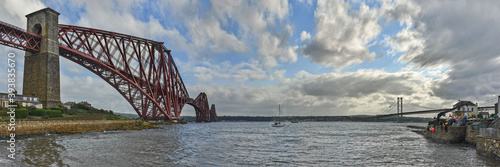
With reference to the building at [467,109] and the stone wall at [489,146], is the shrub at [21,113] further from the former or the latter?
the building at [467,109]

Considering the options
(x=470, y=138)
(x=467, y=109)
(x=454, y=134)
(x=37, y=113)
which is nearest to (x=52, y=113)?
(x=37, y=113)

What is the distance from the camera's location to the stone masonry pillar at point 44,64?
4469 centimetres

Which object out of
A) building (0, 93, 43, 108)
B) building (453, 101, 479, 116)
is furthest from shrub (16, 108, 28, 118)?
building (453, 101, 479, 116)

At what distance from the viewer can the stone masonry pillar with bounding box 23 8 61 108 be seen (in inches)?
1759

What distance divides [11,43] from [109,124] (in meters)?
20.8

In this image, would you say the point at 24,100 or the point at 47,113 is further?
the point at 24,100

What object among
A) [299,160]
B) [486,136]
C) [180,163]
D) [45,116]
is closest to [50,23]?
[45,116]

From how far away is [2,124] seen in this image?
27.5m

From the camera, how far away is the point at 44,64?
45.2m

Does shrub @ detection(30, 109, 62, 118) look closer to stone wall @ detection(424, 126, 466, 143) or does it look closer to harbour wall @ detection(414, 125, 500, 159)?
harbour wall @ detection(414, 125, 500, 159)

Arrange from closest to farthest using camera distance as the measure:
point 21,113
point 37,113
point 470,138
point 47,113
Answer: point 470,138 < point 21,113 < point 37,113 < point 47,113

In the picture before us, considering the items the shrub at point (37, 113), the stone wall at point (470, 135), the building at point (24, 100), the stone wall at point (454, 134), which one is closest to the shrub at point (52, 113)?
Result: the shrub at point (37, 113)

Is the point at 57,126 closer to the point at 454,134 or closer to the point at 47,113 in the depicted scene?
the point at 47,113

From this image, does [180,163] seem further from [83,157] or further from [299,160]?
[299,160]
